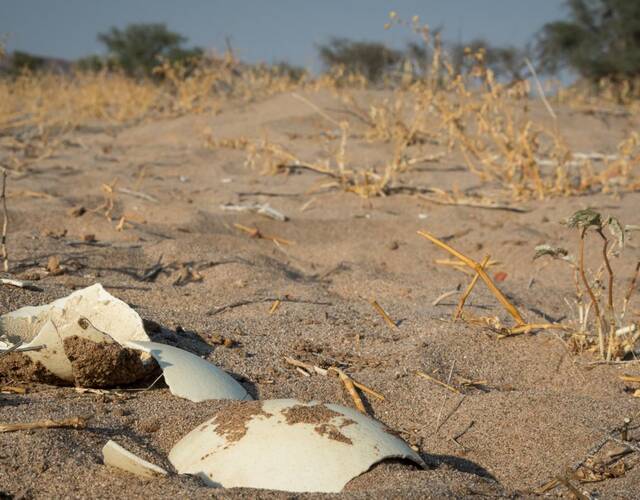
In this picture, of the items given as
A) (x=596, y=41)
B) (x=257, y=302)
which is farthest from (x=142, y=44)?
(x=257, y=302)

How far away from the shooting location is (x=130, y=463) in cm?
133

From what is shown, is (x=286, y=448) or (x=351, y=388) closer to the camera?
(x=286, y=448)

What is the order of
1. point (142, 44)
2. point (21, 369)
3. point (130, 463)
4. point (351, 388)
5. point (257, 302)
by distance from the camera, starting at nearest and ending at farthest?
1. point (130, 463)
2. point (21, 369)
3. point (351, 388)
4. point (257, 302)
5. point (142, 44)

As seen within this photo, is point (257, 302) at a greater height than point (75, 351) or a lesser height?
lesser

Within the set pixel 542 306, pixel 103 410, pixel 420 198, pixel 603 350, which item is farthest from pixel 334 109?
pixel 103 410

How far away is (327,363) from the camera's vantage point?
82.0 inches

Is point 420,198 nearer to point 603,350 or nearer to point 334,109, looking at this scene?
point 603,350

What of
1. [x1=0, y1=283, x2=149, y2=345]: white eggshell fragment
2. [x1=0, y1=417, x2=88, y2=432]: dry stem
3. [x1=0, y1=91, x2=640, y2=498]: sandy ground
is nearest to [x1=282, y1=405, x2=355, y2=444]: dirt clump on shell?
[x1=0, y1=91, x2=640, y2=498]: sandy ground

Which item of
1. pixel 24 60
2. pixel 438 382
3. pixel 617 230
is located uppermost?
pixel 24 60

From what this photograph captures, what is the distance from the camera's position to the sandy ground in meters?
1.47

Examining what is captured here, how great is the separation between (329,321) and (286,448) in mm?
1028

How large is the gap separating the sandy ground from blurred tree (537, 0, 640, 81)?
26.6 feet

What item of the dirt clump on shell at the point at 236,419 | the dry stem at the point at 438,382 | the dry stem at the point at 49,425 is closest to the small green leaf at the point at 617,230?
the dry stem at the point at 438,382

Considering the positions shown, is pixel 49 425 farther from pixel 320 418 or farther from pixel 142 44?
pixel 142 44
